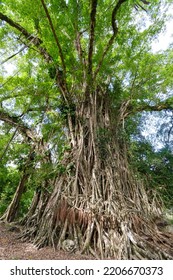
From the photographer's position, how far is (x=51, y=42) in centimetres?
344

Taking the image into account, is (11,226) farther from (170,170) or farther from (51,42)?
(170,170)

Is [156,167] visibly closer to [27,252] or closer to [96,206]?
[96,206]

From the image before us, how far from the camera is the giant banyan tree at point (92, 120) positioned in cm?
305

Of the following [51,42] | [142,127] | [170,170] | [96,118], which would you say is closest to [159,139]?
[142,127]

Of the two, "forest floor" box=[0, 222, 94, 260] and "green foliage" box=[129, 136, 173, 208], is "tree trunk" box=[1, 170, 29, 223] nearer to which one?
"forest floor" box=[0, 222, 94, 260]

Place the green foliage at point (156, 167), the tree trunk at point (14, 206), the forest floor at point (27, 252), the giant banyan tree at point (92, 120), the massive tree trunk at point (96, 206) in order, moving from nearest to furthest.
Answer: the forest floor at point (27, 252), the massive tree trunk at point (96, 206), the giant banyan tree at point (92, 120), the tree trunk at point (14, 206), the green foliage at point (156, 167)

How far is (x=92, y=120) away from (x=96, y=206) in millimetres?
1771

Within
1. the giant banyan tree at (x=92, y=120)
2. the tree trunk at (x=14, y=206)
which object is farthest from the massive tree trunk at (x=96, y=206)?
the tree trunk at (x=14, y=206)

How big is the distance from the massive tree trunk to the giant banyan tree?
0.04 ft

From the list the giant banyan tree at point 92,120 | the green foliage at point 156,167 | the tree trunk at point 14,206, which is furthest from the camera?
the green foliage at point 156,167

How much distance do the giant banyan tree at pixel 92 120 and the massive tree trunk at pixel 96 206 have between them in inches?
0.5

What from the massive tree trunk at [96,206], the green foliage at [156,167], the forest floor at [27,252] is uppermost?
the green foliage at [156,167]

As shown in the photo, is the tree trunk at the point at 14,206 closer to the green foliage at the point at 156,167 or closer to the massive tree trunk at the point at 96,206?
the massive tree trunk at the point at 96,206

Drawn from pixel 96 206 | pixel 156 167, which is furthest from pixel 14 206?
pixel 156 167
